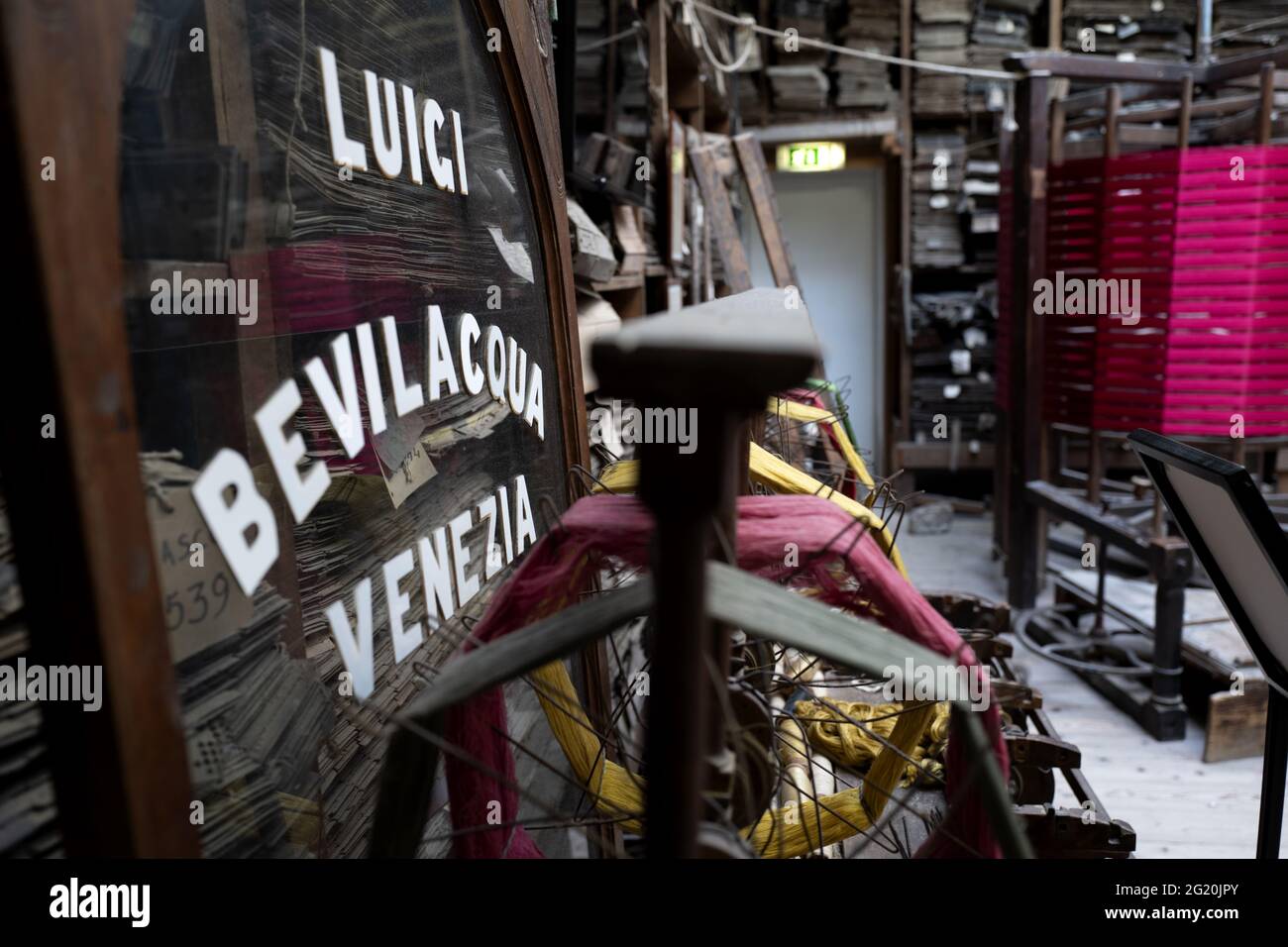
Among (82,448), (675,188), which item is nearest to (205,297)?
(82,448)

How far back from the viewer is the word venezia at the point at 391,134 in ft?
4.47

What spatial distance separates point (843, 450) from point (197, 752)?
2196 mm

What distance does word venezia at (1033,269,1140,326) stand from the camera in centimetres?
520

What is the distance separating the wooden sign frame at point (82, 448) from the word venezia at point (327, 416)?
9.8 inches

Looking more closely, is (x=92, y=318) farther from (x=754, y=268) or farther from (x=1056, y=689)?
(x=754, y=268)

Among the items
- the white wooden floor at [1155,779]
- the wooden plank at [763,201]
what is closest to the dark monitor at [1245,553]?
the white wooden floor at [1155,779]

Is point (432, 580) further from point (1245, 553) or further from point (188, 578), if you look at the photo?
point (1245, 553)

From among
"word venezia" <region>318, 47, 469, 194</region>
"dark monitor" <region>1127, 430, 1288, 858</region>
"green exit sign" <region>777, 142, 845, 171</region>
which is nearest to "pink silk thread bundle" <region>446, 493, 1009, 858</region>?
"word venezia" <region>318, 47, 469, 194</region>

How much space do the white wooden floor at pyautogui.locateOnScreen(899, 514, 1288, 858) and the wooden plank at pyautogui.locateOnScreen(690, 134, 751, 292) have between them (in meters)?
2.17
